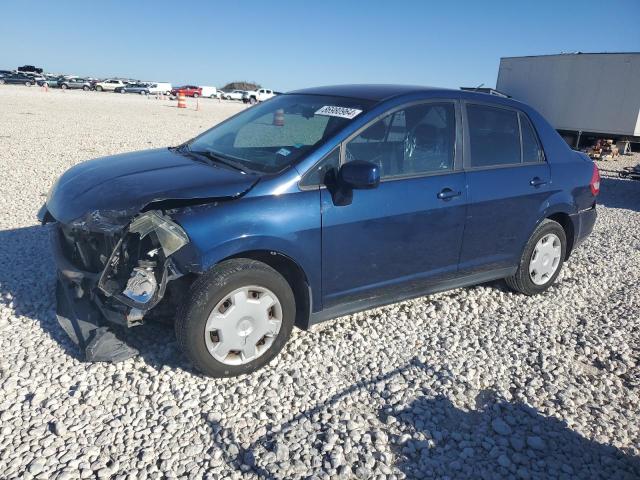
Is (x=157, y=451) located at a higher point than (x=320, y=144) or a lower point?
lower

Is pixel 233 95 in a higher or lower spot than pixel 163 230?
lower

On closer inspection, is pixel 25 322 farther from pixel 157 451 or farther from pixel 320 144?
pixel 320 144

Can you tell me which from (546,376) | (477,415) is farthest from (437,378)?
(546,376)

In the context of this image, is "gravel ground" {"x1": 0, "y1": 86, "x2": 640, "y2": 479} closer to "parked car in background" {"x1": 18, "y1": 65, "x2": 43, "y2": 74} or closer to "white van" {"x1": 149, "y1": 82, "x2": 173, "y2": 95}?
"white van" {"x1": 149, "y1": 82, "x2": 173, "y2": 95}

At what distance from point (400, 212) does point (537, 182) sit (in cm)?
163

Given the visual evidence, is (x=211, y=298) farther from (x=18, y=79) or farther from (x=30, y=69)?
(x=30, y=69)

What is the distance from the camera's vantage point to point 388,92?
3.94 metres

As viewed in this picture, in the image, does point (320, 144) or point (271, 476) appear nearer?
point (271, 476)

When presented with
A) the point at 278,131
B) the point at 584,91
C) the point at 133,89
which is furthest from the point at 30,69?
the point at 278,131

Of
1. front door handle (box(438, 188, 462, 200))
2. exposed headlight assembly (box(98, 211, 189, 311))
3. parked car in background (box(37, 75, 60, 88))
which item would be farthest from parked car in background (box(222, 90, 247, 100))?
exposed headlight assembly (box(98, 211, 189, 311))

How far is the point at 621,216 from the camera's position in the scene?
28.6 feet

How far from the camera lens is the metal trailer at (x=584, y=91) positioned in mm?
13953

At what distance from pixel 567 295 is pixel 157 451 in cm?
411

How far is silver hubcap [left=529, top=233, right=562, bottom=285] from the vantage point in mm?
4746
